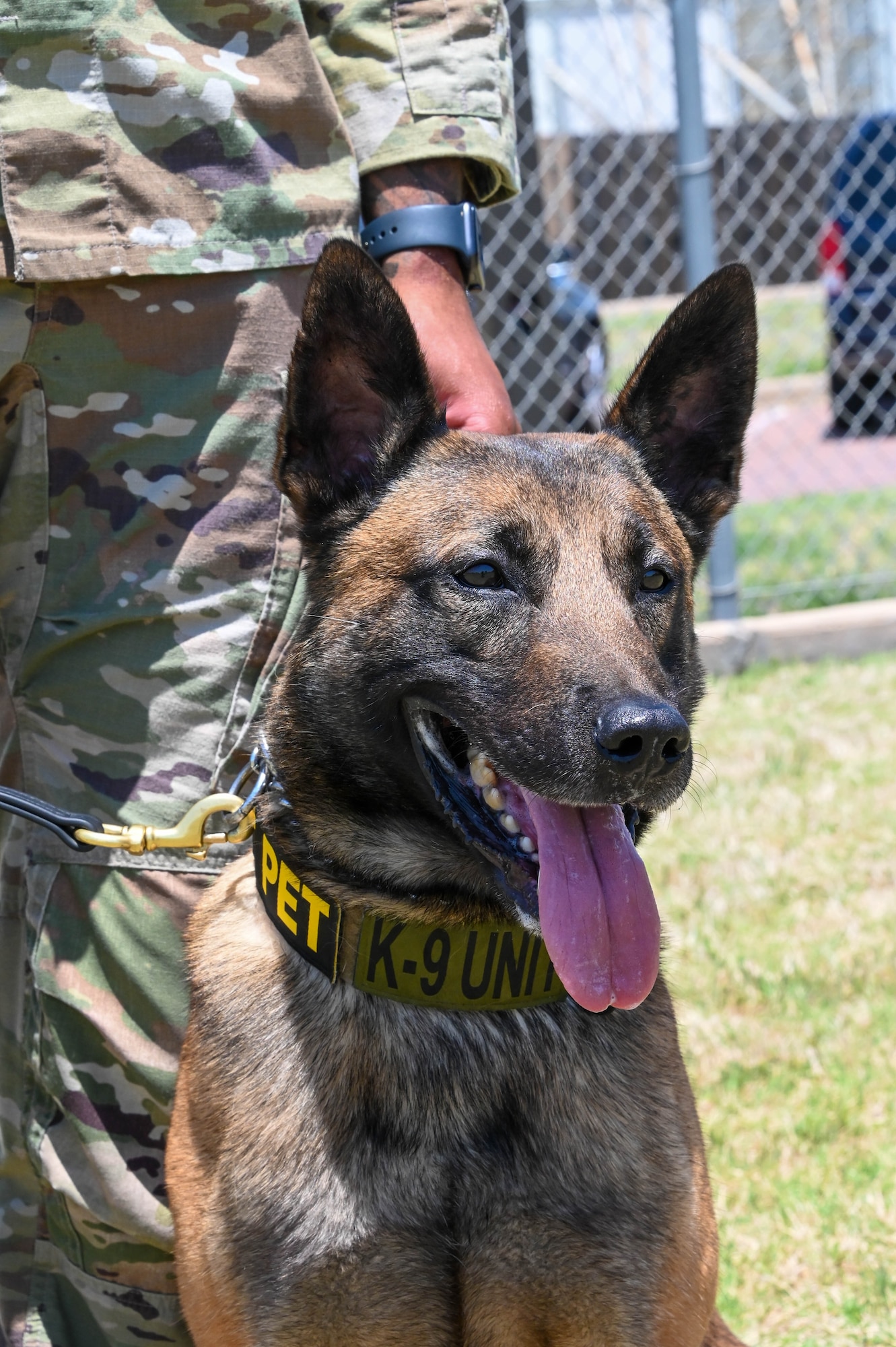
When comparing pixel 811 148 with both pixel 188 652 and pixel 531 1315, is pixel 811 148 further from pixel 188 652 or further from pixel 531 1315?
pixel 531 1315

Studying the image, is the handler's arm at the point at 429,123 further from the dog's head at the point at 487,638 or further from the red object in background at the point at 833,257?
the red object in background at the point at 833,257

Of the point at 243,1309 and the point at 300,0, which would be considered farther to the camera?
the point at 300,0

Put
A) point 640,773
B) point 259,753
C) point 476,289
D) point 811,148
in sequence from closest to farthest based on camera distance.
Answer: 1. point 640,773
2. point 259,753
3. point 476,289
4. point 811,148

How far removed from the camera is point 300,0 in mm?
2273

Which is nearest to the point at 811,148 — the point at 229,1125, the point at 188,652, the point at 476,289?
the point at 476,289

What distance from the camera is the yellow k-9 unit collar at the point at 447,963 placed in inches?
75.2

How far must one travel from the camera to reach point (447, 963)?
1911 mm

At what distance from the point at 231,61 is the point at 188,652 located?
3.00ft

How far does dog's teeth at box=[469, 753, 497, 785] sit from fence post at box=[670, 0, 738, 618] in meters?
3.94

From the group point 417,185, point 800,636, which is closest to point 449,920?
point 417,185

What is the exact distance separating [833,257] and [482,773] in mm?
8180

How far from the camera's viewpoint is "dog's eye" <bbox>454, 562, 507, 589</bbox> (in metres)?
1.88

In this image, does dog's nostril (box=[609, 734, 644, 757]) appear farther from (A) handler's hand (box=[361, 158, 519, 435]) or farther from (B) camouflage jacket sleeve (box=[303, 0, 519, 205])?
(B) camouflage jacket sleeve (box=[303, 0, 519, 205])

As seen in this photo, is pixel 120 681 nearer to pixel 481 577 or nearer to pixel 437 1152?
pixel 481 577
